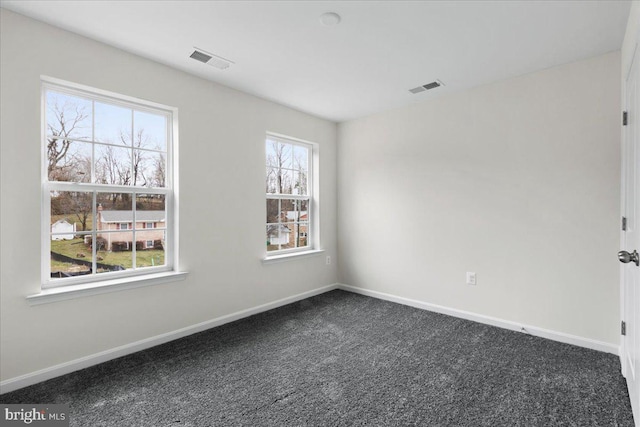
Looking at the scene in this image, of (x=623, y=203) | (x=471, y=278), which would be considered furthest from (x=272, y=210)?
(x=623, y=203)

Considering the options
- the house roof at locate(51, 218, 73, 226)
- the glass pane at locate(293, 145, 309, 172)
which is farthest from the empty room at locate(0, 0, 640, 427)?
the glass pane at locate(293, 145, 309, 172)

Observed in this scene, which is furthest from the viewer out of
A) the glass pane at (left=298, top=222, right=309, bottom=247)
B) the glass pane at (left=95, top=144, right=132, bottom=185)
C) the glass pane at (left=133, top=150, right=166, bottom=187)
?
the glass pane at (left=298, top=222, right=309, bottom=247)

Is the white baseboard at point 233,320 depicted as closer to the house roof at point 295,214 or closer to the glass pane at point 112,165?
the house roof at point 295,214

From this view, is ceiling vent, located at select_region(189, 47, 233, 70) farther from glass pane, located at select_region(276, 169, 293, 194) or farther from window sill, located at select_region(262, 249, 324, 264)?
window sill, located at select_region(262, 249, 324, 264)

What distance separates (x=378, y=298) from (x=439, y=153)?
1944 millimetres

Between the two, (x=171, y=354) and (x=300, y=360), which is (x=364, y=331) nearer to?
(x=300, y=360)

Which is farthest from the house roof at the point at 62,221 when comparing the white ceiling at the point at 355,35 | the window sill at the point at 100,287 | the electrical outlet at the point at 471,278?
the electrical outlet at the point at 471,278

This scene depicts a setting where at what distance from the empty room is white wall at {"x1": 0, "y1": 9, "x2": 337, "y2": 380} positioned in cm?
2

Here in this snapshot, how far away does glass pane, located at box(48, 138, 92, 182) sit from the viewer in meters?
2.32

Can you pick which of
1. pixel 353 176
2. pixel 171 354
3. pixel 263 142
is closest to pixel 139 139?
pixel 263 142

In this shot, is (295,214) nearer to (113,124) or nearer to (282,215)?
(282,215)

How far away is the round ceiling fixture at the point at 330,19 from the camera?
81.8 inches

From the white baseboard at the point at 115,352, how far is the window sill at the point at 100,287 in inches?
18.5

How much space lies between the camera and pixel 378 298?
13.5 feet
